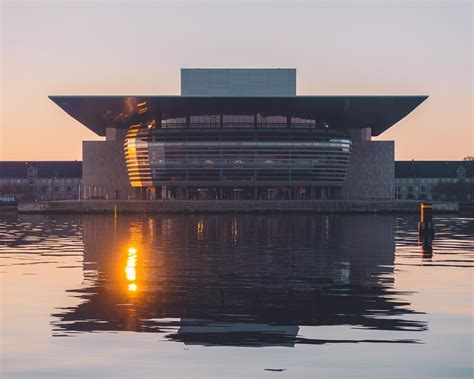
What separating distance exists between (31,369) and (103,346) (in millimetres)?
2276

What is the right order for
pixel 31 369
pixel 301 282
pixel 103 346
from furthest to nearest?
pixel 301 282
pixel 103 346
pixel 31 369

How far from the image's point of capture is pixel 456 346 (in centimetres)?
1914

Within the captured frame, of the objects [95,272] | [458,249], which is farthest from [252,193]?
[95,272]

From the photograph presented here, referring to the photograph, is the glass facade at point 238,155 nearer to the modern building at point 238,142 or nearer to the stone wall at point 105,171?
the modern building at point 238,142

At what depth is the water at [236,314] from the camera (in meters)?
→ 17.2

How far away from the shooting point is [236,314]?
76.6 ft

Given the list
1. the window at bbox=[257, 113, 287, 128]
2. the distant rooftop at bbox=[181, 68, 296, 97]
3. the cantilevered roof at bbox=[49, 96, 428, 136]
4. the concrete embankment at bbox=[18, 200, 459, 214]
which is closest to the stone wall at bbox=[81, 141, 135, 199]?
the cantilevered roof at bbox=[49, 96, 428, 136]

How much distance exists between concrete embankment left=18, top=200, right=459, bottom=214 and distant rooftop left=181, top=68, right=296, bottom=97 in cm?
2869

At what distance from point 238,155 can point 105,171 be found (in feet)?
88.9

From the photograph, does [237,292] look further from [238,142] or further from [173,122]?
[173,122]

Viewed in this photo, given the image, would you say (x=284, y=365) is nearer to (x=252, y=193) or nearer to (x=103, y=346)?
(x=103, y=346)

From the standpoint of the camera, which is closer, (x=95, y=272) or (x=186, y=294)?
(x=186, y=294)

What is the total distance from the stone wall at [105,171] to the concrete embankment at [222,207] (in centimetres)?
3596

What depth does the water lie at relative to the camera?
17.2 metres
